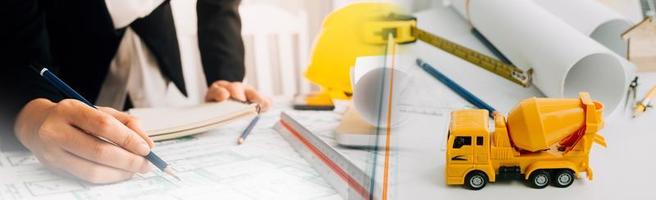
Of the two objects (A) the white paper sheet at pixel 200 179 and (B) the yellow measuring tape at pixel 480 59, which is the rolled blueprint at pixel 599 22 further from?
(A) the white paper sheet at pixel 200 179

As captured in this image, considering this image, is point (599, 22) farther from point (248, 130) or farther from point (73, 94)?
point (73, 94)

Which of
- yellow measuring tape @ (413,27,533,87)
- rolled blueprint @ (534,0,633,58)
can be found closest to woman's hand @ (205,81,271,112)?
yellow measuring tape @ (413,27,533,87)

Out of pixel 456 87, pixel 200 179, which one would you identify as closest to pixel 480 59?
pixel 456 87

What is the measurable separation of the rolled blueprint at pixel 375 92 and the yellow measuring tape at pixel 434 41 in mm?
69

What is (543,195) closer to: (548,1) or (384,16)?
(384,16)

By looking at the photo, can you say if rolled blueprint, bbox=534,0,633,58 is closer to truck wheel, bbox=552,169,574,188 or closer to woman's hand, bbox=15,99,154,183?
truck wheel, bbox=552,169,574,188

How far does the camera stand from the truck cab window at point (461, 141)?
0.93ft

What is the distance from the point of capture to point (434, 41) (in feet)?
2.06

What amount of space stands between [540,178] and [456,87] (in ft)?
0.70

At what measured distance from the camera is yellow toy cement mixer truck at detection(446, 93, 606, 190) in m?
0.27

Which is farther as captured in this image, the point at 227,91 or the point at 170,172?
the point at 227,91

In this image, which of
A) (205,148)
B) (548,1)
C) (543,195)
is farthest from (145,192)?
(548,1)

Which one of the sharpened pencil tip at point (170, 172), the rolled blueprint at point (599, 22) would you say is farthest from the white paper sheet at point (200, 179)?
the rolled blueprint at point (599, 22)

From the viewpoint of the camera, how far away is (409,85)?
47 centimetres
